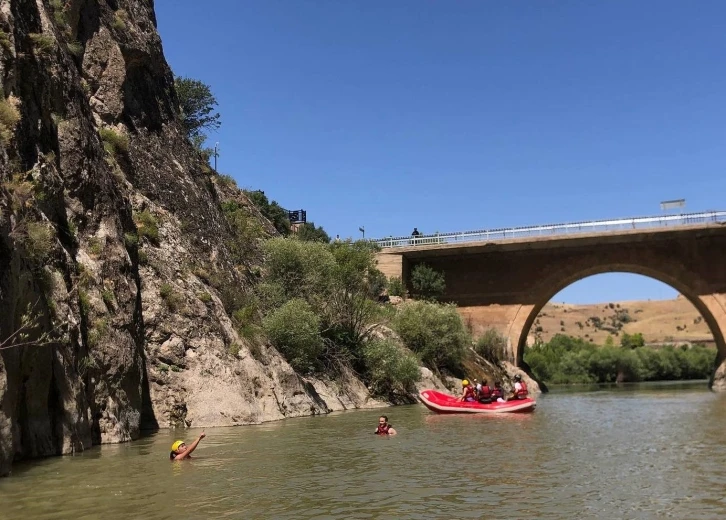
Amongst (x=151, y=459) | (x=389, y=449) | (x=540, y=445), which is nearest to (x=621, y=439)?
(x=540, y=445)

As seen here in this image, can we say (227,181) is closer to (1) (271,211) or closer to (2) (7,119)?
(1) (271,211)

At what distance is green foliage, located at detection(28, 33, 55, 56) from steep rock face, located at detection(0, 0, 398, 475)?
0.03 metres

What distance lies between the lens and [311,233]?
1949 inches

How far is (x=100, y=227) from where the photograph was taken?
18719 millimetres

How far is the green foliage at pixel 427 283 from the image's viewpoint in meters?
46.0

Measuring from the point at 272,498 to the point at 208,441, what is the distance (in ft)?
23.7

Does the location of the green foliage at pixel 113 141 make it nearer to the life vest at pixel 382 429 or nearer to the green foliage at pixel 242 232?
the green foliage at pixel 242 232

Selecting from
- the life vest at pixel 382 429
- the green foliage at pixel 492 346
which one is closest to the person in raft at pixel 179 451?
the life vest at pixel 382 429

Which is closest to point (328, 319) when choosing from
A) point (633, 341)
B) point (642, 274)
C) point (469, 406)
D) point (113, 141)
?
point (469, 406)

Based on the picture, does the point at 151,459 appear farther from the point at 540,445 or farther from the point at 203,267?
the point at 203,267

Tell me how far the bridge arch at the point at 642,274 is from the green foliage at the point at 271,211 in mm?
17376

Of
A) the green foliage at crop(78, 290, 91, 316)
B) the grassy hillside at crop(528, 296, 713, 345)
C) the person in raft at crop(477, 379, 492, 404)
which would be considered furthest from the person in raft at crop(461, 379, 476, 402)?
the grassy hillside at crop(528, 296, 713, 345)

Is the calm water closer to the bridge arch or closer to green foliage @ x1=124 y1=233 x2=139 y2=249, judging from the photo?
green foliage @ x1=124 y1=233 x2=139 y2=249

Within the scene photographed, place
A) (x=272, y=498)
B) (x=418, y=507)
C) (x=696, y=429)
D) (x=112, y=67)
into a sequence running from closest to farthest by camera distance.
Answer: (x=418, y=507) < (x=272, y=498) < (x=696, y=429) < (x=112, y=67)
